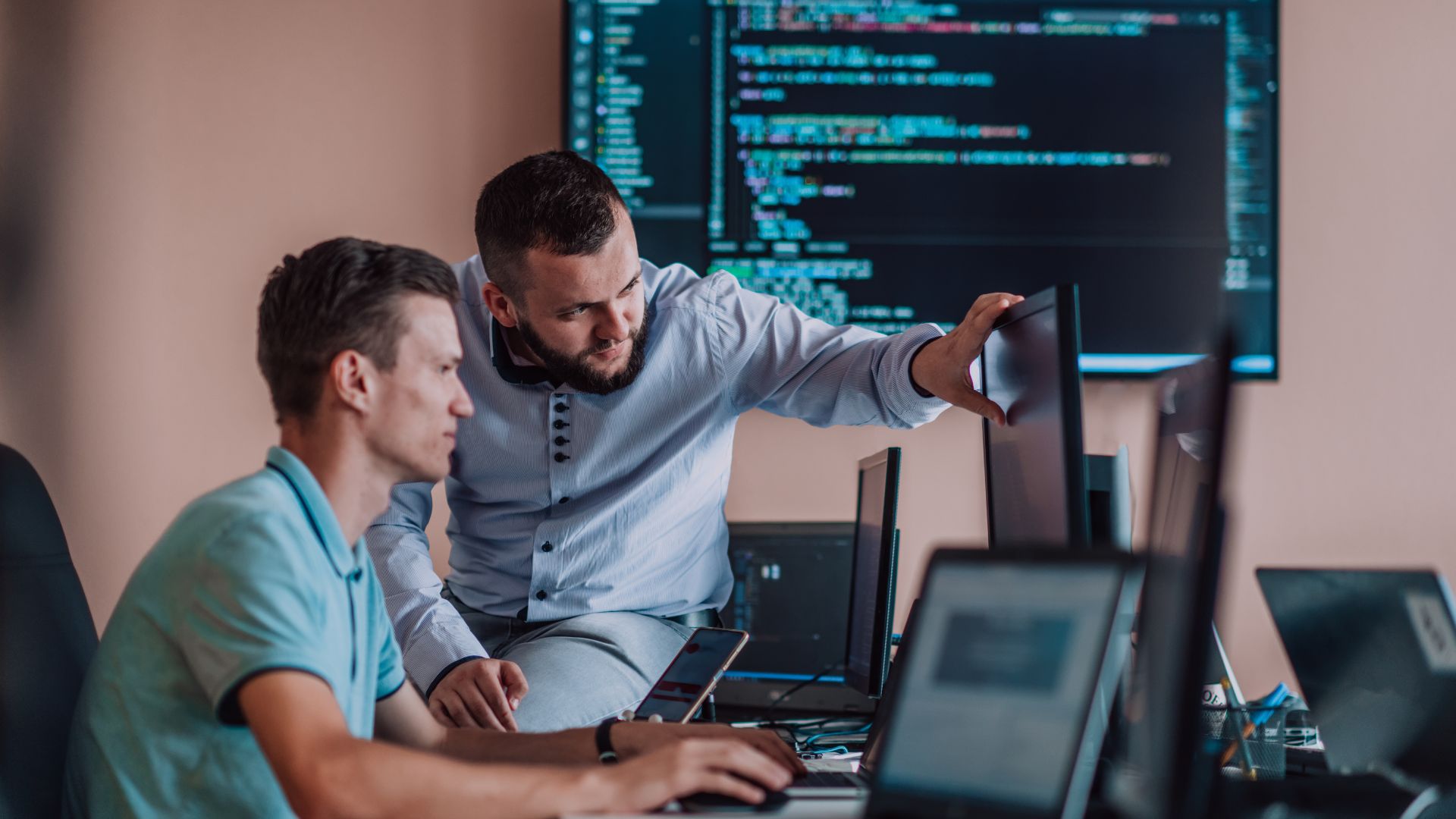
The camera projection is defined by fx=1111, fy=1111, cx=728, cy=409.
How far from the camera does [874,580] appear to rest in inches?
59.4

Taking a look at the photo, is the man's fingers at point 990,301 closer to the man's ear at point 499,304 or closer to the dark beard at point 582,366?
the dark beard at point 582,366

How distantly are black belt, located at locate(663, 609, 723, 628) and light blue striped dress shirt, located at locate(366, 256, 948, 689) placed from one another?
12 mm

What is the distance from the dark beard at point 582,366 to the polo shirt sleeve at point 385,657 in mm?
626

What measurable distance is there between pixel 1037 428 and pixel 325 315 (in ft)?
2.27

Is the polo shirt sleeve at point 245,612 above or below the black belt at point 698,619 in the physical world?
above

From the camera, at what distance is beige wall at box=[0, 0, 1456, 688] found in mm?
2576

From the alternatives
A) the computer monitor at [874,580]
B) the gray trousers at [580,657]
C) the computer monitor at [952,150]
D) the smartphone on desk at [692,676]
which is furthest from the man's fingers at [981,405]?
the computer monitor at [952,150]

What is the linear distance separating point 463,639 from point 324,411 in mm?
583

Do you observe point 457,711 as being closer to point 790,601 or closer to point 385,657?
point 385,657

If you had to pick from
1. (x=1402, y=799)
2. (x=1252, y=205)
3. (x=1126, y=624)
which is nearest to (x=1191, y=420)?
(x=1126, y=624)

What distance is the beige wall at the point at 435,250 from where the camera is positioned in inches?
101

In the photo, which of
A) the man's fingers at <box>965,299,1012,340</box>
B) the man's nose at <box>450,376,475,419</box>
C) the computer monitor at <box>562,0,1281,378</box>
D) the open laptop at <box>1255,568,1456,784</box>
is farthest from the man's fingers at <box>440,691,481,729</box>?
the computer monitor at <box>562,0,1281,378</box>

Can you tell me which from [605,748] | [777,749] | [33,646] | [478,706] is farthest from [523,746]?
[33,646]

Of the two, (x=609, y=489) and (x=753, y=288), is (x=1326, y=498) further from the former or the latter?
(x=609, y=489)
